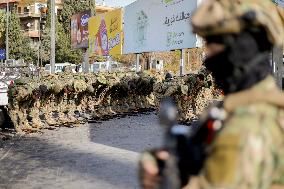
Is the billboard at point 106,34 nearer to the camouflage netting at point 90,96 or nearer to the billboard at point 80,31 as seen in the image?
the billboard at point 80,31

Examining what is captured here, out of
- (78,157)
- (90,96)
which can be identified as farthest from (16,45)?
(78,157)

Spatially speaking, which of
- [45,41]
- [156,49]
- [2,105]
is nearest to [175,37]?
[156,49]

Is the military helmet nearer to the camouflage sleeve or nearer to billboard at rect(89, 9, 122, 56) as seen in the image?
the camouflage sleeve

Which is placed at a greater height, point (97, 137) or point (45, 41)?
point (45, 41)

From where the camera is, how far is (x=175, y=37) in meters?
15.0

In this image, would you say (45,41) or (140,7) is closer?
(140,7)

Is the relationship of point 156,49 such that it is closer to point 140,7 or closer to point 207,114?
point 140,7

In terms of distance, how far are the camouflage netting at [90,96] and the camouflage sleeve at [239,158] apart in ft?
36.7

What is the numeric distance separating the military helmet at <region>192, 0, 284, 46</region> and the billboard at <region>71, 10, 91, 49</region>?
27.9 m

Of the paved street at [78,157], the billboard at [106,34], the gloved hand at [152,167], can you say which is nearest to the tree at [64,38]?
the billboard at [106,34]

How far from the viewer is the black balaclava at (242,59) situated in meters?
1.71

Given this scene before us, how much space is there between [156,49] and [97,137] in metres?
5.90

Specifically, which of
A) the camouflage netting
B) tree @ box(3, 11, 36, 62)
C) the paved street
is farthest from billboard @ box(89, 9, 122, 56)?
tree @ box(3, 11, 36, 62)

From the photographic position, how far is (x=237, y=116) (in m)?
1.61
